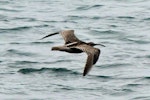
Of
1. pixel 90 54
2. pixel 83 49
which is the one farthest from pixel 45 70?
pixel 90 54

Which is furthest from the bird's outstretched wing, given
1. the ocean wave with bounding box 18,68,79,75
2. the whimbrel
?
the ocean wave with bounding box 18,68,79,75

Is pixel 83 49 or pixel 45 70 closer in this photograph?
pixel 83 49

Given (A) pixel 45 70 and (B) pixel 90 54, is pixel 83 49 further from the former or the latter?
(A) pixel 45 70

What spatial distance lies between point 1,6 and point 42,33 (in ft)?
13.7

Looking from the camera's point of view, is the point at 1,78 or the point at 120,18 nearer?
the point at 1,78

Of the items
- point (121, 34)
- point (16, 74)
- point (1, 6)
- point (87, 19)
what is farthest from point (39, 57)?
point (1, 6)

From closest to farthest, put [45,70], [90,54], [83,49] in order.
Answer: [90,54]
[83,49]
[45,70]

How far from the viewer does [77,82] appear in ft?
45.4

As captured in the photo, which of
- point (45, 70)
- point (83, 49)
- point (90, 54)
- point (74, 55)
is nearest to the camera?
point (90, 54)

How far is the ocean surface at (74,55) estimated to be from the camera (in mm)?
13328

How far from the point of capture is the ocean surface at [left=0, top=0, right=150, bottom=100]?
525 inches

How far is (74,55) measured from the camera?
16203 mm

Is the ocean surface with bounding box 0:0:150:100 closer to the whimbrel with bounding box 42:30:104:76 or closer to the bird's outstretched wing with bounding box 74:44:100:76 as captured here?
the whimbrel with bounding box 42:30:104:76

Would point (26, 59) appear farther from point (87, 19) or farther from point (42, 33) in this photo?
point (87, 19)
